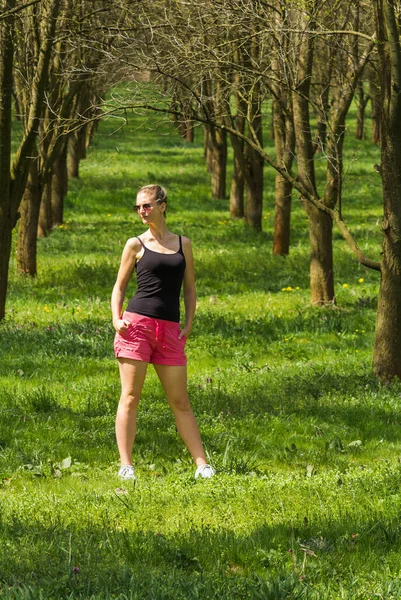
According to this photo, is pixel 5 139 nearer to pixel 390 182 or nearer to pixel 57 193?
pixel 390 182

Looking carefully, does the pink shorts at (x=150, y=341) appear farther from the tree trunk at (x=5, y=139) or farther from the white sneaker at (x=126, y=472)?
the tree trunk at (x=5, y=139)

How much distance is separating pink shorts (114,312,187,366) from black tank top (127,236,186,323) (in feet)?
0.17

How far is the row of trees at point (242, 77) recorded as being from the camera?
9.06 meters

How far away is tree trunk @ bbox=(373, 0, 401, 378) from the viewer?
8781 mm

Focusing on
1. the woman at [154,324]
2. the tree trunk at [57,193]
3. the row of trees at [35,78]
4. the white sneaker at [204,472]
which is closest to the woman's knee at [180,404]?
the woman at [154,324]

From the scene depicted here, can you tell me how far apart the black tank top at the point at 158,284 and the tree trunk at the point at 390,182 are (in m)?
3.12

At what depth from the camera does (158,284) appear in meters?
6.44

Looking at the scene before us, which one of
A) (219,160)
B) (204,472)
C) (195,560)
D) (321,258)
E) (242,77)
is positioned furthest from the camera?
(219,160)

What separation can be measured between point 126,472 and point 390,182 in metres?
3.97

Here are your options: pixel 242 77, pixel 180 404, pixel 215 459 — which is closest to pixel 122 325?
pixel 180 404

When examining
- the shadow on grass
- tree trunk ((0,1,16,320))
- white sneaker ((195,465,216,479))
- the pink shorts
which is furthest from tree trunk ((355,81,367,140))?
the shadow on grass

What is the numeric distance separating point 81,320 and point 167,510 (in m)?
7.86

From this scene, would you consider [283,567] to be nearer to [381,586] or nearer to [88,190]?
[381,586]

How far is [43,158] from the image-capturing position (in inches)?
645
